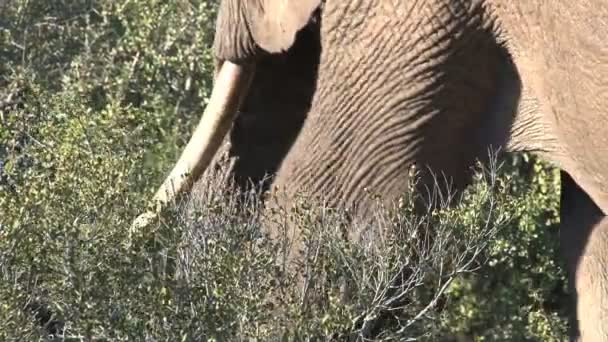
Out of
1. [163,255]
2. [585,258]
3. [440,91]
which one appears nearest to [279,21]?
[440,91]

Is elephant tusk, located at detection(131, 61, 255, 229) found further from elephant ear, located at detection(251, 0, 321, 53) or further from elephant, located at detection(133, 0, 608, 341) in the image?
elephant ear, located at detection(251, 0, 321, 53)

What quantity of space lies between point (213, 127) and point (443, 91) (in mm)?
890

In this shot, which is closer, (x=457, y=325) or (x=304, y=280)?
(x=304, y=280)

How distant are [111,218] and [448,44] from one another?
35.8 inches

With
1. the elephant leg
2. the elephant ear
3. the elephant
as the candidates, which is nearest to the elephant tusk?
the elephant

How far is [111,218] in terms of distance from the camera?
407 cm

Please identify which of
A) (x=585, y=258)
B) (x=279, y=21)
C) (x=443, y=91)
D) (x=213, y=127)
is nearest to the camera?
(x=443, y=91)

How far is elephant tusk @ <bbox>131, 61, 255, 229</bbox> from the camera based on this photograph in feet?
14.9

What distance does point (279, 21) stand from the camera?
4211 mm

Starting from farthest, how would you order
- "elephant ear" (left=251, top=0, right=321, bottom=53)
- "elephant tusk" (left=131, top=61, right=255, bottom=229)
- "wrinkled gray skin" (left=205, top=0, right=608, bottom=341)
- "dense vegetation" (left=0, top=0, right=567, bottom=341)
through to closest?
"elephant tusk" (left=131, top=61, right=255, bottom=229)
"elephant ear" (left=251, top=0, right=321, bottom=53)
"dense vegetation" (left=0, top=0, right=567, bottom=341)
"wrinkled gray skin" (left=205, top=0, right=608, bottom=341)

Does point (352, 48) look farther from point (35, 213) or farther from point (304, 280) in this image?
point (35, 213)

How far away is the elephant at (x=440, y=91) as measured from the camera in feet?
12.5

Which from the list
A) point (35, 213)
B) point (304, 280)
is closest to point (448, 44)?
point (304, 280)

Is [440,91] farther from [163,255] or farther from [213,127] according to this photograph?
[213,127]
